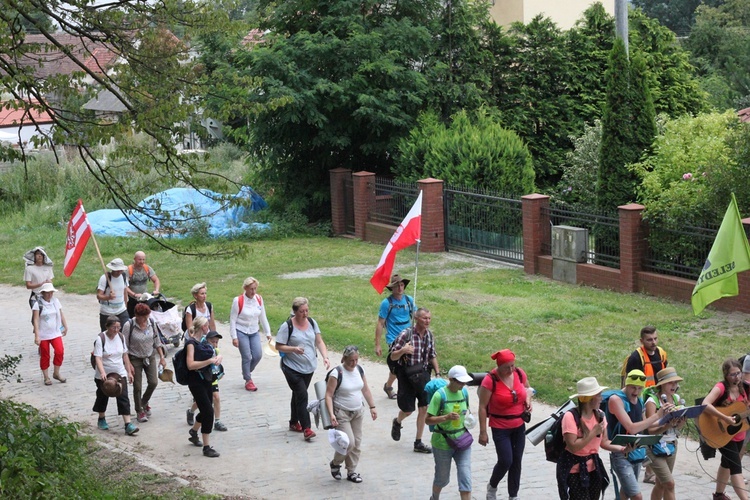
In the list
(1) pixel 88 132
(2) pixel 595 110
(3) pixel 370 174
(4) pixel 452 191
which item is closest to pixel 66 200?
(3) pixel 370 174

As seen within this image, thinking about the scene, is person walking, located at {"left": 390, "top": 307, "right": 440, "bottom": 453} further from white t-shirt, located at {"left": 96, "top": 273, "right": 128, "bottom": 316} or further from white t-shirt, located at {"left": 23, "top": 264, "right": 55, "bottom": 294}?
white t-shirt, located at {"left": 23, "top": 264, "right": 55, "bottom": 294}

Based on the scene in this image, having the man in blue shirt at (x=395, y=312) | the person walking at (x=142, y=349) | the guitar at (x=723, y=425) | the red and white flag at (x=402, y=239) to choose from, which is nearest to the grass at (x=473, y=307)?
the person walking at (x=142, y=349)

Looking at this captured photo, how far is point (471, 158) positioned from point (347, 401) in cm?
1604

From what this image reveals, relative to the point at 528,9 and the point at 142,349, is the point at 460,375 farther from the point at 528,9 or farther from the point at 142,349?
the point at 528,9

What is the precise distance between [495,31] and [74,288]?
15.3m

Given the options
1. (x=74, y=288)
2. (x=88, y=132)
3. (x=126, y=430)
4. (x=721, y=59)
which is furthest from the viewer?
(x=721, y=59)

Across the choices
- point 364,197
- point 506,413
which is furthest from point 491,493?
point 364,197

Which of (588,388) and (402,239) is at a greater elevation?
(402,239)

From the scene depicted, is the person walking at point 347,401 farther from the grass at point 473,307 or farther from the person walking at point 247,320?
the person walking at point 247,320

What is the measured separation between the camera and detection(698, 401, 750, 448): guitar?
9.41m

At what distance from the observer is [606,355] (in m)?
14.9

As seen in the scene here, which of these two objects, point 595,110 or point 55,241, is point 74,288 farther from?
point 595,110

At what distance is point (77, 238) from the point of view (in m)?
16.0

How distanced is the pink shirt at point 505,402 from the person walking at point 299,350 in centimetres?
266
